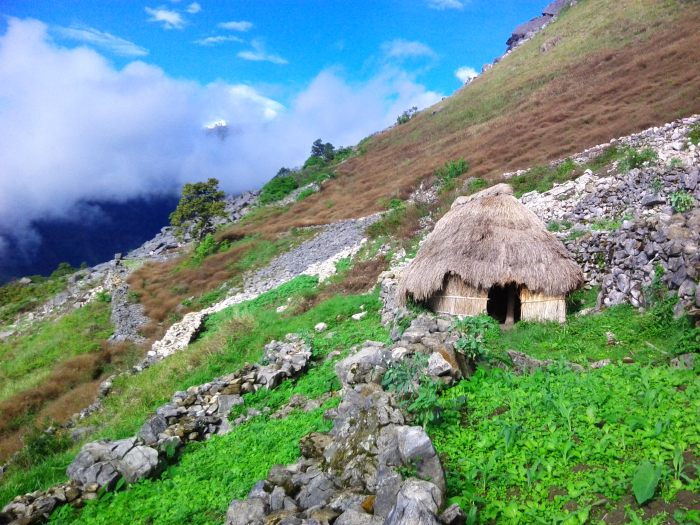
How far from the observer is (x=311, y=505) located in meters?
5.33

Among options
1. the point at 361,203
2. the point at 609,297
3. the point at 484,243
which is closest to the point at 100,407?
the point at 484,243

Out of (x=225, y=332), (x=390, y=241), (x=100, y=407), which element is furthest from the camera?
(x=390, y=241)

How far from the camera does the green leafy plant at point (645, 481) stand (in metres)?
4.08

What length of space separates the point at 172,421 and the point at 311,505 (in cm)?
551

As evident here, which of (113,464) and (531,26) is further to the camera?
(531,26)

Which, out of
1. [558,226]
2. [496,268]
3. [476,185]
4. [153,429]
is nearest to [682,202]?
[558,226]

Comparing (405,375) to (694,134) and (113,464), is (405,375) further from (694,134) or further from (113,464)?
(694,134)

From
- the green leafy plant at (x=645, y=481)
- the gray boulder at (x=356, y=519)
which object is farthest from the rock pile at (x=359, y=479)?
the green leafy plant at (x=645, y=481)

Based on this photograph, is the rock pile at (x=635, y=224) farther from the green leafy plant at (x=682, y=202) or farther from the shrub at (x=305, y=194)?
the shrub at (x=305, y=194)

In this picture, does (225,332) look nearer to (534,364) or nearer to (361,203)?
(534,364)

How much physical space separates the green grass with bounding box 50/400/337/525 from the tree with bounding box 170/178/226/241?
1534 inches

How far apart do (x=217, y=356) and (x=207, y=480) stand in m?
8.38

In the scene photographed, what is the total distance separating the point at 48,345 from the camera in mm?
26641

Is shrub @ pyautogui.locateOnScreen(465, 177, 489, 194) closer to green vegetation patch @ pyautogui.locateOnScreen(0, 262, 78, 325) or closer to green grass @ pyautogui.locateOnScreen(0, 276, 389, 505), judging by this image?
green grass @ pyautogui.locateOnScreen(0, 276, 389, 505)
